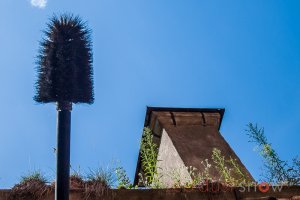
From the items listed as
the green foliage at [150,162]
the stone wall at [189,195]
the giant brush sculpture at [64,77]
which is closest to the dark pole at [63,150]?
the giant brush sculpture at [64,77]

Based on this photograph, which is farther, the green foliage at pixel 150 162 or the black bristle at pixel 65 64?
the green foliage at pixel 150 162

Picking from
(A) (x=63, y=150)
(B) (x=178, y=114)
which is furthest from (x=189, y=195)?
(B) (x=178, y=114)

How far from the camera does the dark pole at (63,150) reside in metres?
2.81

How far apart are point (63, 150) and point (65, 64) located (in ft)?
2.09

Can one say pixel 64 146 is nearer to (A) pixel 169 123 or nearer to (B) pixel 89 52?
(B) pixel 89 52

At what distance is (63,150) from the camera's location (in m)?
2.87

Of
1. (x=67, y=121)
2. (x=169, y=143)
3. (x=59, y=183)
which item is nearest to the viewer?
(x=59, y=183)

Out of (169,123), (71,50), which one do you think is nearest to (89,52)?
(71,50)

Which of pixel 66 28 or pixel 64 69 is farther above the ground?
pixel 66 28

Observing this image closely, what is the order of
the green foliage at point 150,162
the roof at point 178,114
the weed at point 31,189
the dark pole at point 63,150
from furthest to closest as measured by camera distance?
the roof at point 178,114, the green foliage at point 150,162, the weed at point 31,189, the dark pole at point 63,150

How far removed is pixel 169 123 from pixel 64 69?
6278mm

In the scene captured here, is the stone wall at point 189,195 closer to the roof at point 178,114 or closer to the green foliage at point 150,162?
the green foliage at point 150,162

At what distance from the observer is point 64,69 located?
9.91 feet

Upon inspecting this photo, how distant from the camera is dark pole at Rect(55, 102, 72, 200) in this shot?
2.81 meters
